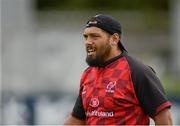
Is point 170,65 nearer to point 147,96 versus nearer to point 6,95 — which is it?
point 6,95

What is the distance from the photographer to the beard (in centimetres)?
838

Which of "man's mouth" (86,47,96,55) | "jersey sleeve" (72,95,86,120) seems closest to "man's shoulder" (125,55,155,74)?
"man's mouth" (86,47,96,55)

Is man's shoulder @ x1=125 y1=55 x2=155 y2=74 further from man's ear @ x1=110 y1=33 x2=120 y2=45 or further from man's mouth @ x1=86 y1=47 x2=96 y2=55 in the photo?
man's mouth @ x1=86 y1=47 x2=96 y2=55

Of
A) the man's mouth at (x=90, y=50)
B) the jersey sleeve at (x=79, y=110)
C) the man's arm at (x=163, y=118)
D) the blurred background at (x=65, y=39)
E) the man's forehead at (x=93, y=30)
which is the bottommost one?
the blurred background at (x=65, y=39)

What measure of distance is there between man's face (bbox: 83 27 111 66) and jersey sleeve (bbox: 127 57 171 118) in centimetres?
39

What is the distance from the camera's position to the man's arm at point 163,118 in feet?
26.6

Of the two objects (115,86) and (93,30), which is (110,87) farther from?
(93,30)

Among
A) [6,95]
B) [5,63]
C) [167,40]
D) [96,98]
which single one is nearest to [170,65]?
[167,40]

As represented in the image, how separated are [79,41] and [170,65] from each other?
395 cm

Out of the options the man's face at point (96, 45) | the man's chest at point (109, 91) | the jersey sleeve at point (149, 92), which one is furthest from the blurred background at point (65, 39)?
the jersey sleeve at point (149, 92)

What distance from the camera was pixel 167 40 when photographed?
106 feet

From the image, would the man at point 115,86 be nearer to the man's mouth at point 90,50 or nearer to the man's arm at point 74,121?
Result: the man's mouth at point 90,50

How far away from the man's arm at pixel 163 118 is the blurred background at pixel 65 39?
8.09 meters

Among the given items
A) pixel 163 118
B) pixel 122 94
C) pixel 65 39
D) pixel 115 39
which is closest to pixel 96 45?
pixel 115 39
